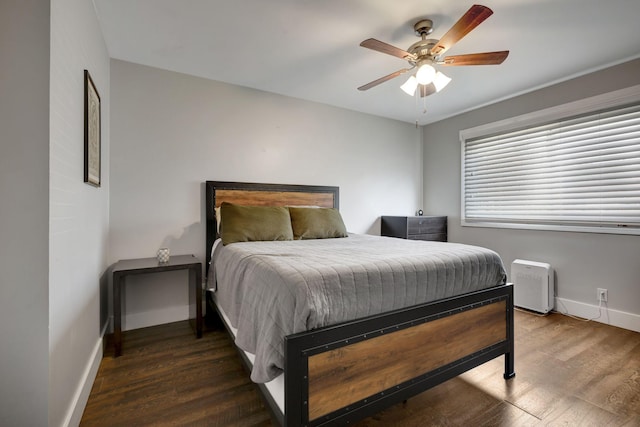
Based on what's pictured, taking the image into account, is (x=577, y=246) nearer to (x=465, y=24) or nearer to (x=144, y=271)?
(x=465, y=24)

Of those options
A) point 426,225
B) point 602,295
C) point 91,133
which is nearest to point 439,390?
point 602,295

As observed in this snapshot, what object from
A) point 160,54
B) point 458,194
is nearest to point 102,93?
point 160,54

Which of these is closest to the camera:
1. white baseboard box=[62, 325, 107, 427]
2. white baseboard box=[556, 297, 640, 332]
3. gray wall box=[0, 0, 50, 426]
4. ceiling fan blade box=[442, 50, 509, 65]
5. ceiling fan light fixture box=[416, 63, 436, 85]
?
gray wall box=[0, 0, 50, 426]

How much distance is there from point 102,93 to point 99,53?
302mm

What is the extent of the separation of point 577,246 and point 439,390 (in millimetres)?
2366

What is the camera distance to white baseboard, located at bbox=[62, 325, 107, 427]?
1.34 m

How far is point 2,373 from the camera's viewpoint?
3.39ft

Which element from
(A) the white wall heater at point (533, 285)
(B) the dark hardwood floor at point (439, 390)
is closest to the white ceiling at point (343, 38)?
(A) the white wall heater at point (533, 285)

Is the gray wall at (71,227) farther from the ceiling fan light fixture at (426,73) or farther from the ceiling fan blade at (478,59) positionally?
the ceiling fan blade at (478,59)

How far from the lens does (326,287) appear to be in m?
1.26

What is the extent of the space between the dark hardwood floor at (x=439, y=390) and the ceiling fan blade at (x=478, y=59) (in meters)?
2.12

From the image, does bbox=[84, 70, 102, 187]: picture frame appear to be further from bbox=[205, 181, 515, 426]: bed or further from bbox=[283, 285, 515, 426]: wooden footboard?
bbox=[283, 285, 515, 426]: wooden footboard

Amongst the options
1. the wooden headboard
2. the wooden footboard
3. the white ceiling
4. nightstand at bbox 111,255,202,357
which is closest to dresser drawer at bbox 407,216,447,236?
the wooden headboard

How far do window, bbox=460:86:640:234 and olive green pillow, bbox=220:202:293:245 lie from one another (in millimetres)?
2707
